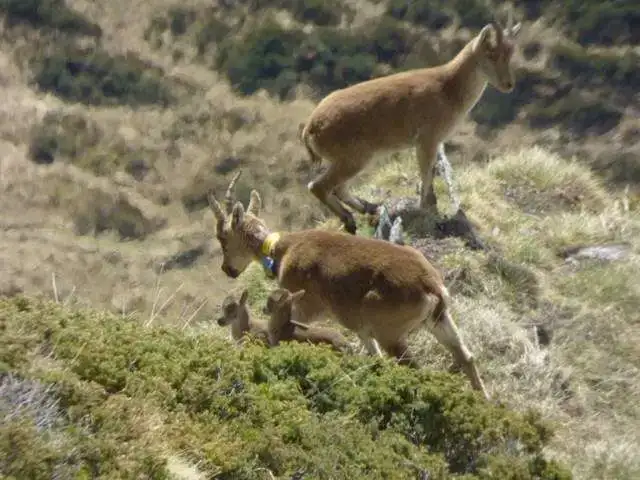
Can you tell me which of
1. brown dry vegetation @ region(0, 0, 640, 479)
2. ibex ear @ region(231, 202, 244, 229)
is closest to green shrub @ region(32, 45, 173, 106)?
brown dry vegetation @ region(0, 0, 640, 479)

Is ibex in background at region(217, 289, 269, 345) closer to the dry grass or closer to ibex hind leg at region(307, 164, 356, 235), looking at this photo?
the dry grass

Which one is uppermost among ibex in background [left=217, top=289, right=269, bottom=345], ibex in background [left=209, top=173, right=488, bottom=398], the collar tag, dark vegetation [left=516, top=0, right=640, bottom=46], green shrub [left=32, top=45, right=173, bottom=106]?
ibex in background [left=209, top=173, right=488, bottom=398]

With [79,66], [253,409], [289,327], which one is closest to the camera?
[253,409]

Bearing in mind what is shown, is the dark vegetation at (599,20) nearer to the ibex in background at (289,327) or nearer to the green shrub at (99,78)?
the green shrub at (99,78)

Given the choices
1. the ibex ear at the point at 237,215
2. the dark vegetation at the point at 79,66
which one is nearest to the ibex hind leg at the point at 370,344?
the ibex ear at the point at 237,215

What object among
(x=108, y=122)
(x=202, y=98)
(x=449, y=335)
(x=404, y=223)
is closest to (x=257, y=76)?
(x=202, y=98)

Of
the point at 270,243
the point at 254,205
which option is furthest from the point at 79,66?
the point at 270,243

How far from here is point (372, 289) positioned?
8836 mm

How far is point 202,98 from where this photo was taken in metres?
46.9

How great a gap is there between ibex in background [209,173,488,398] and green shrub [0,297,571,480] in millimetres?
1027

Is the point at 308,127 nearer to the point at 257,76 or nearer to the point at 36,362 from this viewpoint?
the point at 36,362

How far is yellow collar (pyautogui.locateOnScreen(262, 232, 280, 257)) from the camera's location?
32.6 ft

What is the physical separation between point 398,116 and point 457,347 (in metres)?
3.47

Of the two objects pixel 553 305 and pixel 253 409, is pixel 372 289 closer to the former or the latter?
pixel 253 409
